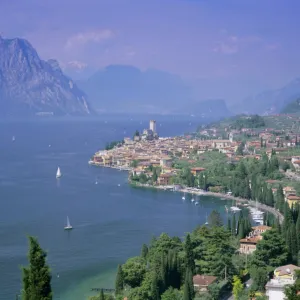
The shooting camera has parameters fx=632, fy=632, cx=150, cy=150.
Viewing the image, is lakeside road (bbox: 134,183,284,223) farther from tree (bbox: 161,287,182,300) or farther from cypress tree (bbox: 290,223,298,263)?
tree (bbox: 161,287,182,300)

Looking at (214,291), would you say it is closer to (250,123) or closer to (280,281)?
(280,281)

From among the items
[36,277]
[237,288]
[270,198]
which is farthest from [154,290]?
[270,198]

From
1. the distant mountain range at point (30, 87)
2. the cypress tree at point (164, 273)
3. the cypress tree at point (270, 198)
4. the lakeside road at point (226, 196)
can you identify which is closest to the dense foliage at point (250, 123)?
the lakeside road at point (226, 196)

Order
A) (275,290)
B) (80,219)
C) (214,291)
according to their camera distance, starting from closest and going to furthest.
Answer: (275,290)
(214,291)
(80,219)

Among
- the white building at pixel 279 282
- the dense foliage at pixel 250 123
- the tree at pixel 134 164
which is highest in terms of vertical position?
the dense foliage at pixel 250 123

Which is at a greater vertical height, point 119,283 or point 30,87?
point 30,87

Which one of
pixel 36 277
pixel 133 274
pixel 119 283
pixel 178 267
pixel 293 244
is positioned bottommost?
pixel 119 283

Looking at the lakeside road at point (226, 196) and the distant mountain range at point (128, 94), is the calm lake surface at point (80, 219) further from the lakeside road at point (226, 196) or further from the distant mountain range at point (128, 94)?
the distant mountain range at point (128, 94)
